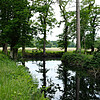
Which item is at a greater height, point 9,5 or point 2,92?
point 9,5

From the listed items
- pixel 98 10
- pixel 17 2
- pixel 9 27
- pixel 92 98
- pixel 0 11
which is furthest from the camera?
pixel 98 10

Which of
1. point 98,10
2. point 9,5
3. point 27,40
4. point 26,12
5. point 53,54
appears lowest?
point 53,54

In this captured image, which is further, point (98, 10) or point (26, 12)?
point (98, 10)

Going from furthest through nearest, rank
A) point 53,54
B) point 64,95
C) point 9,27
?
point 53,54 → point 9,27 → point 64,95

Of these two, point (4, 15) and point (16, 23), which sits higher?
point (4, 15)

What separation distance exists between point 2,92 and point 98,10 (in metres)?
32.2

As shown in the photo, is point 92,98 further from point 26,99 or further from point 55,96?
point 26,99

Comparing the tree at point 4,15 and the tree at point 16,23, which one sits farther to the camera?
the tree at point 4,15

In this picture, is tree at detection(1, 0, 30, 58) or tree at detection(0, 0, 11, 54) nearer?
tree at detection(1, 0, 30, 58)

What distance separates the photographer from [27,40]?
12.7m

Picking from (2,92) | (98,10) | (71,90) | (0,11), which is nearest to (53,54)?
(98,10)

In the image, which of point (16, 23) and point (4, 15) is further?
point (4, 15)

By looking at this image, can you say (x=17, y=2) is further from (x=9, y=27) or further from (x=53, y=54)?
(x=53, y=54)

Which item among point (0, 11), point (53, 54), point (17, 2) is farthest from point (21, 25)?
point (53, 54)
